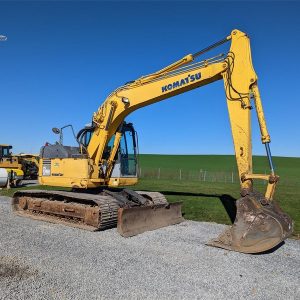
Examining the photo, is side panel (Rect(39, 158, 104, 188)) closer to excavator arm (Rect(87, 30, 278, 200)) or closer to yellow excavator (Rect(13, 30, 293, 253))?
yellow excavator (Rect(13, 30, 293, 253))

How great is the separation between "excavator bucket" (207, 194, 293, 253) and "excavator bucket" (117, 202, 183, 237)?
2323 millimetres

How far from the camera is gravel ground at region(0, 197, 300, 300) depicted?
512 centimetres

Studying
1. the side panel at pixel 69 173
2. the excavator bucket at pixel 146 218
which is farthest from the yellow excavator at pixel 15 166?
the excavator bucket at pixel 146 218

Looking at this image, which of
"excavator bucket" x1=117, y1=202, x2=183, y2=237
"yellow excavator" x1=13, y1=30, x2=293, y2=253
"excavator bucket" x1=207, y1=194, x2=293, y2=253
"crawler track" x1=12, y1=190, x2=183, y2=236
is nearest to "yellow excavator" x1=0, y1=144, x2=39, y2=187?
"crawler track" x1=12, y1=190, x2=183, y2=236

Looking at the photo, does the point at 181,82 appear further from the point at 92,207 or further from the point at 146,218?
the point at 92,207

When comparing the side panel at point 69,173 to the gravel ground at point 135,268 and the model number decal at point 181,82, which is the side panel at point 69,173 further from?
→ the model number decal at point 181,82

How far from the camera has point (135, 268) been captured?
244 inches

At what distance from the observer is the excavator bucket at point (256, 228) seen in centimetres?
695

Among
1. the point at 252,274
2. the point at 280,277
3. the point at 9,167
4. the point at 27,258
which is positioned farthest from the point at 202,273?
the point at 9,167

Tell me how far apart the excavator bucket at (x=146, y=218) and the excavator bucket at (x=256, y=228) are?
7.62 ft

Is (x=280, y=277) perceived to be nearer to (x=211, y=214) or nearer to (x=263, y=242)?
(x=263, y=242)

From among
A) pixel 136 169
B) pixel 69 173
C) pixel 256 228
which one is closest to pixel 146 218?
pixel 136 169

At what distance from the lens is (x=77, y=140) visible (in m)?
11.6

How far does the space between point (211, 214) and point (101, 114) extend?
16.2ft
